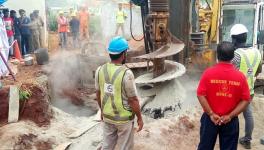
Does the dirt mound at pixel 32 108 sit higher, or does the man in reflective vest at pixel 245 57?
the man in reflective vest at pixel 245 57

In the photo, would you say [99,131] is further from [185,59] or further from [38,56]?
[38,56]

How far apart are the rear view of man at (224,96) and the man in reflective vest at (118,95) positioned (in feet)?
2.93

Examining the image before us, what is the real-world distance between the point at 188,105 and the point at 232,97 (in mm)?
3577

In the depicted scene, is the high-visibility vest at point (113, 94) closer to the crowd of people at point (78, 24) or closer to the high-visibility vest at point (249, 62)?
the high-visibility vest at point (249, 62)

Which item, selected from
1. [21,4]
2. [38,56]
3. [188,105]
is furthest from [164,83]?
[21,4]

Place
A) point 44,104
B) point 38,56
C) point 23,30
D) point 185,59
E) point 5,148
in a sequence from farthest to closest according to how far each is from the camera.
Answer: point 23,30, point 38,56, point 185,59, point 44,104, point 5,148

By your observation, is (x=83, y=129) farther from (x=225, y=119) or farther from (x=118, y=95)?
(x=225, y=119)

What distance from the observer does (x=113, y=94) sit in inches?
179

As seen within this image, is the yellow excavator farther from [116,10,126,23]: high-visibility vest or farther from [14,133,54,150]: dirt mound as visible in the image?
[116,10,126,23]: high-visibility vest

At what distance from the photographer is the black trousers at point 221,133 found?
4496 millimetres

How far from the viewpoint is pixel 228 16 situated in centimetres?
1238

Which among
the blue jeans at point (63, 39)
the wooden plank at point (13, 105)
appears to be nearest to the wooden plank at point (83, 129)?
the wooden plank at point (13, 105)

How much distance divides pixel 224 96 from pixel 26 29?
11.6 m

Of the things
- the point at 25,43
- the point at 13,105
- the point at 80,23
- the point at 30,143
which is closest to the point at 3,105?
the point at 13,105
